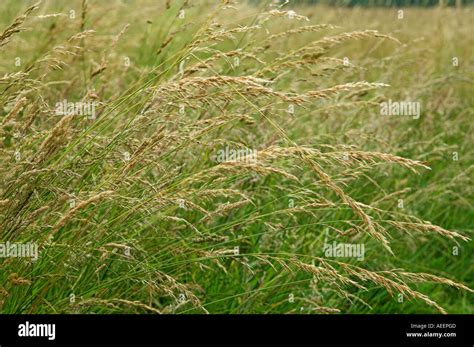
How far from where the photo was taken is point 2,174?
2.63m

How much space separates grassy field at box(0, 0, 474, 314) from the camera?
252cm

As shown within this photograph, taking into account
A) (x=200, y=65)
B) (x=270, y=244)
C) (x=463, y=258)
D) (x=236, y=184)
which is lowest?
(x=463, y=258)

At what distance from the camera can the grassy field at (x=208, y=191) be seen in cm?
252

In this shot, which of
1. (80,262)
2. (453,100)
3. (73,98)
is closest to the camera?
(80,262)

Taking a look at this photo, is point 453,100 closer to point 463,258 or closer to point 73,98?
point 463,258

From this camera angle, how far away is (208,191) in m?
2.53

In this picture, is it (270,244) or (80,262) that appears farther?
(270,244)
